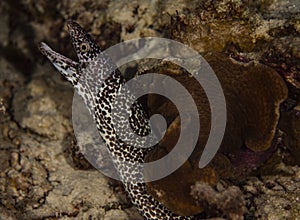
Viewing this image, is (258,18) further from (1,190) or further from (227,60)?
(1,190)

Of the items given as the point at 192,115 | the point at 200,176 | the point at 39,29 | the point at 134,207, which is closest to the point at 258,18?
the point at 192,115

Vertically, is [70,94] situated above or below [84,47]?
below

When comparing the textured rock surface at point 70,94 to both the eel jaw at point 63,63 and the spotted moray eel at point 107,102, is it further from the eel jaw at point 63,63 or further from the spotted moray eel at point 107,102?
the eel jaw at point 63,63

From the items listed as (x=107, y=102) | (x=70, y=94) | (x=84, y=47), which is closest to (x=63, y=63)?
(x=84, y=47)

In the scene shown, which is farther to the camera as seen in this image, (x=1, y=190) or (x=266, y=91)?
(x=1, y=190)

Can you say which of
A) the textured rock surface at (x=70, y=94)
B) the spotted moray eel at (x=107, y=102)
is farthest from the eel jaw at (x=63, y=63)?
the textured rock surface at (x=70, y=94)

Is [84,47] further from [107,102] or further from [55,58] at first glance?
[107,102]
